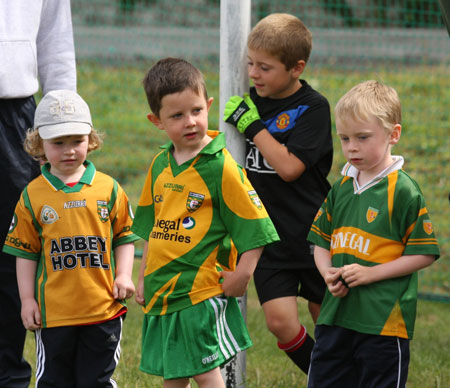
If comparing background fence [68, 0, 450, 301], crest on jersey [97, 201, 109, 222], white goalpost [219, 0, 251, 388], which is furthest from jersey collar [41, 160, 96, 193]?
background fence [68, 0, 450, 301]

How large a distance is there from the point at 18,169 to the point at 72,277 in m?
0.74

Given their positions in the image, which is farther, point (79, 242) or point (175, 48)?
point (175, 48)

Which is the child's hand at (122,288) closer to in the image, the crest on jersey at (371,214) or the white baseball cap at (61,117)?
the white baseball cap at (61,117)

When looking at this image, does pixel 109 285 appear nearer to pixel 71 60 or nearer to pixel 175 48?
pixel 71 60

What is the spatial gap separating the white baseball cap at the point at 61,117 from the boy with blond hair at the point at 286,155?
0.69m

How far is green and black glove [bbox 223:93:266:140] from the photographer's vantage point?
364 cm

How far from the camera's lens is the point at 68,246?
325 cm

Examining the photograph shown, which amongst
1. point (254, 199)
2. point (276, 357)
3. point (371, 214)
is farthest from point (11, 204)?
point (276, 357)

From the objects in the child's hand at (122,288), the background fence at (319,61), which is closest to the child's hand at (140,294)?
the child's hand at (122,288)

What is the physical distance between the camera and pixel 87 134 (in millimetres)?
3359

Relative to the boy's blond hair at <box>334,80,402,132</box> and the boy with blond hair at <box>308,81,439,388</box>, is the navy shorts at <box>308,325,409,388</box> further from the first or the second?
the boy's blond hair at <box>334,80,402,132</box>

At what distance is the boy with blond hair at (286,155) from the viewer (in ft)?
12.0

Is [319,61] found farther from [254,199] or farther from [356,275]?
[356,275]

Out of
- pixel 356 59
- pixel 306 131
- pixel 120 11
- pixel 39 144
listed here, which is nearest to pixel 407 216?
pixel 306 131
